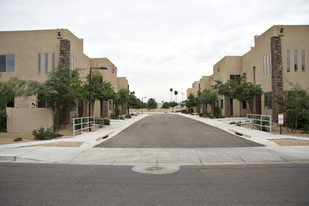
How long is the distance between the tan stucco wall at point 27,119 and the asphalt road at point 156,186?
1075 centimetres

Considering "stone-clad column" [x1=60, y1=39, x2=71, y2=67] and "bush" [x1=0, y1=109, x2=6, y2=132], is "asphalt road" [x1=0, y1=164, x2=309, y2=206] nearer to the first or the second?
"bush" [x1=0, y1=109, x2=6, y2=132]

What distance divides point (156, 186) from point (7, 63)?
23.2 metres

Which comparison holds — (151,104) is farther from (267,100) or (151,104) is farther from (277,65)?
(277,65)

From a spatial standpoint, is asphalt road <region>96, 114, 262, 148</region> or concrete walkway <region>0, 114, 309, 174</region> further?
asphalt road <region>96, 114, 262, 148</region>

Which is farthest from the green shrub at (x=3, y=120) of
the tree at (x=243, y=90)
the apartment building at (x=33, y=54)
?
the tree at (x=243, y=90)

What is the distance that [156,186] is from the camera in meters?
6.43

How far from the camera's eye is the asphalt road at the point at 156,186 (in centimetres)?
535

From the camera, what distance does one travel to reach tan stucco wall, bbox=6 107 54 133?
1900cm

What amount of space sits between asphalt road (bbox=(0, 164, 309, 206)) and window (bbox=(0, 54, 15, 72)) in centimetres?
1812

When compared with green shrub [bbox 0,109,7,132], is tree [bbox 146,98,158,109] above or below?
above

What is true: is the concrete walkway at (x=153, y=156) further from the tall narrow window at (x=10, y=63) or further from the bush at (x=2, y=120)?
the tall narrow window at (x=10, y=63)

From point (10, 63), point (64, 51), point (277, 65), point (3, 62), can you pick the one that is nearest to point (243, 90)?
point (277, 65)

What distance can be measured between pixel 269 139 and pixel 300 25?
17032 mm

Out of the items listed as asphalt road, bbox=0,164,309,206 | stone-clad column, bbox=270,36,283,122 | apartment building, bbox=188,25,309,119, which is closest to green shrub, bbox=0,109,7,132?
asphalt road, bbox=0,164,309,206
